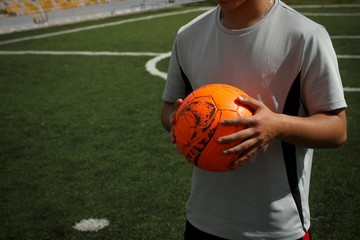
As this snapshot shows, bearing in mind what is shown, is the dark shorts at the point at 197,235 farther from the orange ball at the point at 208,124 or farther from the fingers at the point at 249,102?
the fingers at the point at 249,102

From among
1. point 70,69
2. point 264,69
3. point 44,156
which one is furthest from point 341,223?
point 70,69

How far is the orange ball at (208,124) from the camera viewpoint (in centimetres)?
183

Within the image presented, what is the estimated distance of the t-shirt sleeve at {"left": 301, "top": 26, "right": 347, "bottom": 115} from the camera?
181 centimetres

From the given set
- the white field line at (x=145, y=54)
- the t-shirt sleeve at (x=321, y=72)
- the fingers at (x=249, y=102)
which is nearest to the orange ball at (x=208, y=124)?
the fingers at (x=249, y=102)

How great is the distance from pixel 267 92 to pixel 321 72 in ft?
0.70

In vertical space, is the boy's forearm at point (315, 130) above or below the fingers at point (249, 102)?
below

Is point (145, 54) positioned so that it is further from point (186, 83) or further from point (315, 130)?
point (315, 130)

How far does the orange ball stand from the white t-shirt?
13cm

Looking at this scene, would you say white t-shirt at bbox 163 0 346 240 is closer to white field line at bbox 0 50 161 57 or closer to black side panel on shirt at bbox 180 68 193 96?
black side panel on shirt at bbox 180 68 193 96

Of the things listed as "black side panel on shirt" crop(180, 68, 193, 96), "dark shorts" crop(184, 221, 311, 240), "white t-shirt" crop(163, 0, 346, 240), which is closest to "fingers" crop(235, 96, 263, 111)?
"white t-shirt" crop(163, 0, 346, 240)

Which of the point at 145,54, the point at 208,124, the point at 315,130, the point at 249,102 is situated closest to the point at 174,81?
the point at 208,124

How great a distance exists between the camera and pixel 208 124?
1858 mm

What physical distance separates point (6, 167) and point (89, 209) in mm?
1469

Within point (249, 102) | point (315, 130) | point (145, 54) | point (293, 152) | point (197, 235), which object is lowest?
point (145, 54)
